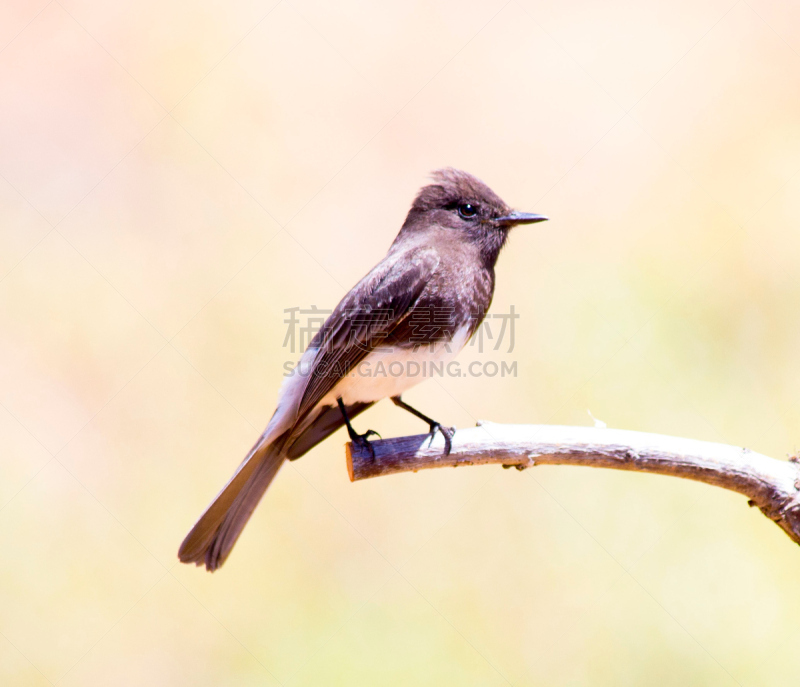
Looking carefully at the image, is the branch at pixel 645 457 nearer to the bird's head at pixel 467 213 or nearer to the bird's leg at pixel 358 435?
the bird's leg at pixel 358 435

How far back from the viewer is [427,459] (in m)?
3.08

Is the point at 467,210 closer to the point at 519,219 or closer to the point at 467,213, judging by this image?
the point at 467,213

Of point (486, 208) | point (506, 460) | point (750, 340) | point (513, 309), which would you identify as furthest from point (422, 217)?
point (750, 340)

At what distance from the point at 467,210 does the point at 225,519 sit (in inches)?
76.3

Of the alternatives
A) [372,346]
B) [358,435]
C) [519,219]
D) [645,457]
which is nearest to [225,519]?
[358,435]

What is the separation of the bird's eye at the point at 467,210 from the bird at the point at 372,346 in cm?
9

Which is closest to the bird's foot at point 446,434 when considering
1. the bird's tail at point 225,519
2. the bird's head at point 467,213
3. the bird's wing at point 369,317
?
the bird's wing at point 369,317

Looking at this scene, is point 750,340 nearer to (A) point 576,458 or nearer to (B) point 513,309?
(B) point 513,309

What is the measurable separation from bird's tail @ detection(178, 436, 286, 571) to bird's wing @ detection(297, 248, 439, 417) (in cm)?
36

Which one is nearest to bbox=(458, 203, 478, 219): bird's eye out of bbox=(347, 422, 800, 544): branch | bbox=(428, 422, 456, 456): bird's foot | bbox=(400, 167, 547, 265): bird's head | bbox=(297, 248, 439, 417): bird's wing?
bbox=(400, 167, 547, 265): bird's head

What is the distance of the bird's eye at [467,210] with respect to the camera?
12.3ft

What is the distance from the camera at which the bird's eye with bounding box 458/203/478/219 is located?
3.76 m

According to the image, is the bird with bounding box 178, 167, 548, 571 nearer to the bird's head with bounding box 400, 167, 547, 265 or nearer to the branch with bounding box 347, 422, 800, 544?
the bird's head with bounding box 400, 167, 547, 265

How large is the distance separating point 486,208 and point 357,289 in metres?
0.81
